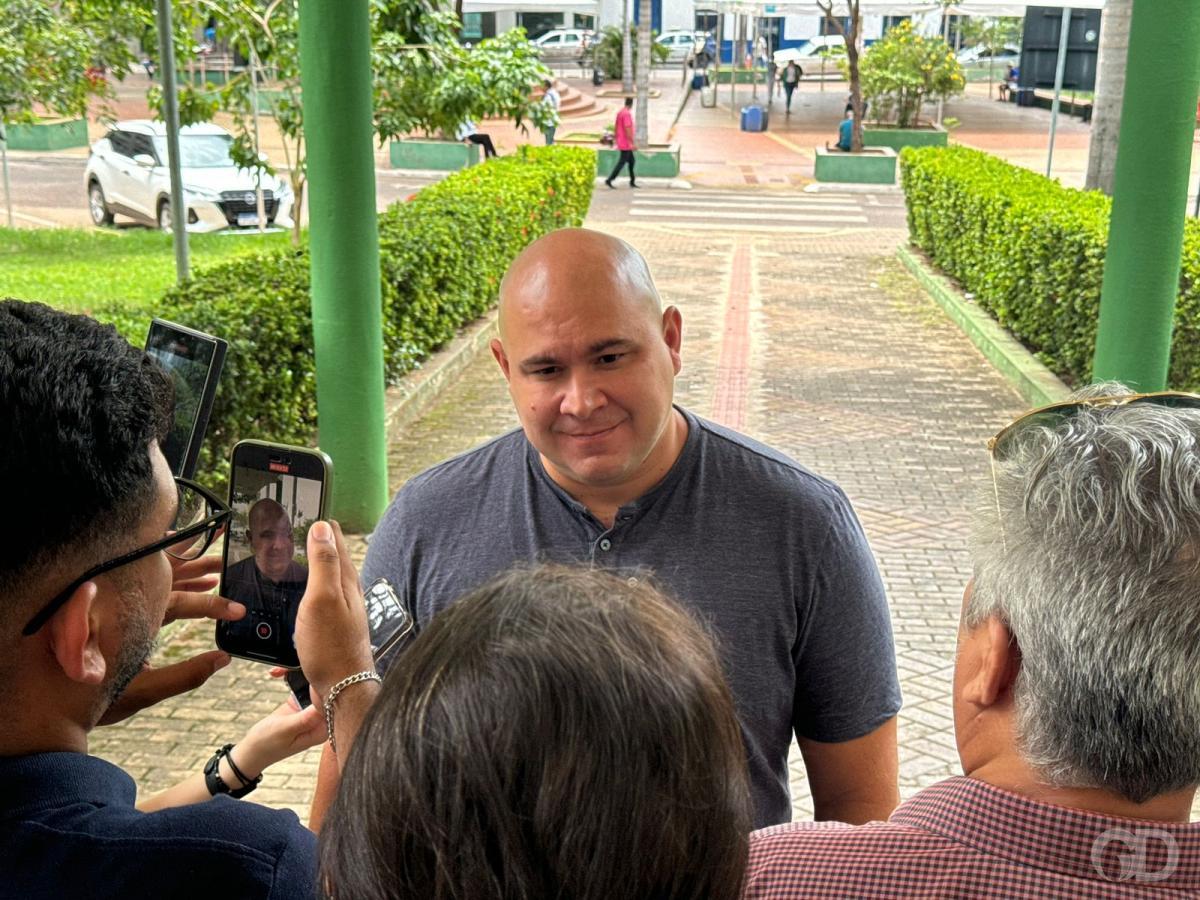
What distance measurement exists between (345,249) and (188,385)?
459 centimetres

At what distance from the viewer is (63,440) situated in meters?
1.59

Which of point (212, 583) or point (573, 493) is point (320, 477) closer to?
point (212, 583)

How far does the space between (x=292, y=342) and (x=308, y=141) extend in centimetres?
135

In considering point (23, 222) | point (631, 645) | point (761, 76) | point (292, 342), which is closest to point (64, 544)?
point (631, 645)

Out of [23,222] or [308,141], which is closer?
[308,141]

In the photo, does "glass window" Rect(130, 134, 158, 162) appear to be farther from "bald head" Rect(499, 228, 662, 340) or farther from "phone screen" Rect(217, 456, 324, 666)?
"phone screen" Rect(217, 456, 324, 666)

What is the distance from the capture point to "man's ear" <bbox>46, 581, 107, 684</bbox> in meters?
1.64

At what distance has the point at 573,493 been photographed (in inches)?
107

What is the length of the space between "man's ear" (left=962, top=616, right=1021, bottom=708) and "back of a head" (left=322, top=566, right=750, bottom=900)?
0.57 meters

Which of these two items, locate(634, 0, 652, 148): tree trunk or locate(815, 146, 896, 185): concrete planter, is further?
locate(634, 0, 652, 148): tree trunk

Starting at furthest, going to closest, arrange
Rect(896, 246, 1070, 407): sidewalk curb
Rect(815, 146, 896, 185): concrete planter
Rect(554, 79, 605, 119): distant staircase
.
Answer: Rect(554, 79, 605, 119): distant staircase, Rect(815, 146, 896, 185): concrete planter, Rect(896, 246, 1070, 407): sidewalk curb

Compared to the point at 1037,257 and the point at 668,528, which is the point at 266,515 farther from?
the point at 1037,257

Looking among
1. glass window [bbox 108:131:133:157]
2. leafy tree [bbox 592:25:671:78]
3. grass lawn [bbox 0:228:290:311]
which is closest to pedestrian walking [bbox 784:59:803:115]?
leafy tree [bbox 592:25:671:78]

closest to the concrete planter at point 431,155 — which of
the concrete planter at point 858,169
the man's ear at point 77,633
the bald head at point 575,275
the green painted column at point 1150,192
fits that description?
the concrete planter at point 858,169
